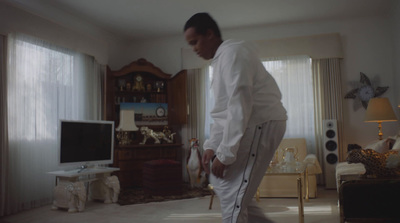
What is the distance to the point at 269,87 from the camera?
124 centimetres

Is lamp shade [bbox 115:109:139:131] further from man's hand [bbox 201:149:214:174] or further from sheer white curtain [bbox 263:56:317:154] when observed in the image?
man's hand [bbox 201:149:214:174]

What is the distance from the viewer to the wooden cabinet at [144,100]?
18.6ft

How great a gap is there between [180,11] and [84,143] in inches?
96.1

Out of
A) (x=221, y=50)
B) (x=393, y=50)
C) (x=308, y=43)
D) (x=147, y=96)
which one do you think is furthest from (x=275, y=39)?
(x=221, y=50)

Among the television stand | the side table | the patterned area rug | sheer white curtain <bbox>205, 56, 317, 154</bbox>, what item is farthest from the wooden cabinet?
the side table

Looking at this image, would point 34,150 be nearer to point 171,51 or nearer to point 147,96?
point 147,96

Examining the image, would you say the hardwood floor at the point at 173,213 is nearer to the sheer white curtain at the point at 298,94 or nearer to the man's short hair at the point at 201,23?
the sheer white curtain at the point at 298,94

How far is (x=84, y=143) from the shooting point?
4.52 metres

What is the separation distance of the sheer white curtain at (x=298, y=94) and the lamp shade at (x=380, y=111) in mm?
1064

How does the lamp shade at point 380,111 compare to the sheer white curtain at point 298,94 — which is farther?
the sheer white curtain at point 298,94

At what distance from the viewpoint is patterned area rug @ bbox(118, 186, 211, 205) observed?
4597mm

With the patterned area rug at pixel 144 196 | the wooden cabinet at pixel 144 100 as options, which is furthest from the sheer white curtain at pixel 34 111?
the patterned area rug at pixel 144 196

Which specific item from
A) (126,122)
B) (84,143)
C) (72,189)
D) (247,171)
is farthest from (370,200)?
(126,122)

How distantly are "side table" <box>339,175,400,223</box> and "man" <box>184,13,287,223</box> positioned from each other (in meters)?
0.96
